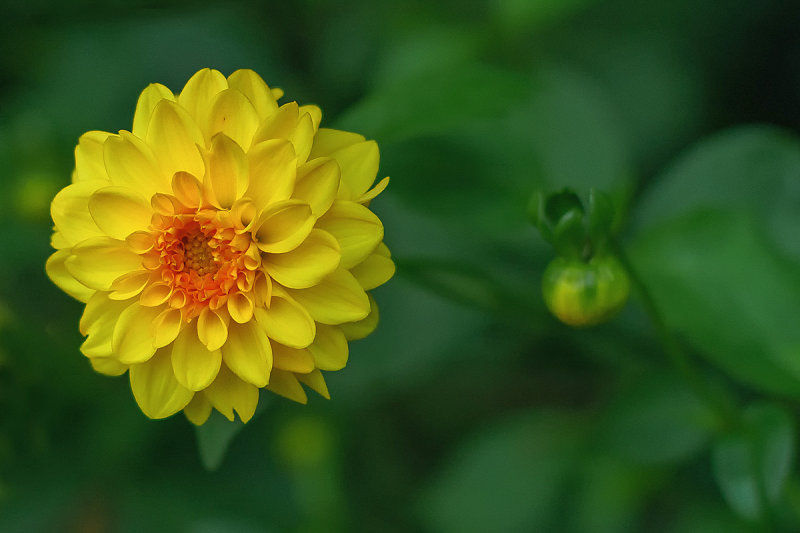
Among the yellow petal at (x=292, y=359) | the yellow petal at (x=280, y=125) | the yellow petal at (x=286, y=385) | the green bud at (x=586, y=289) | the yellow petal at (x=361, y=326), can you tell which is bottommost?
the green bud at (x=586, y=289)

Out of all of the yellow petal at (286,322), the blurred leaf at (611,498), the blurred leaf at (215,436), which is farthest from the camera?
the blurred leaf at (611,498)

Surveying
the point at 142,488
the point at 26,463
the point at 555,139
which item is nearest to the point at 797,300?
the point at 555,139

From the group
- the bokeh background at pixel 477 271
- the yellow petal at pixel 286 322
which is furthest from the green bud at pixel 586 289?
the yellow petal at pixel 286 322

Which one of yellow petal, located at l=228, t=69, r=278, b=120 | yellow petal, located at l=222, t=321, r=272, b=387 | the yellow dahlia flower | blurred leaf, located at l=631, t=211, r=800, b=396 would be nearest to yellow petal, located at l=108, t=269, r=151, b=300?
the yellow dahlia flower

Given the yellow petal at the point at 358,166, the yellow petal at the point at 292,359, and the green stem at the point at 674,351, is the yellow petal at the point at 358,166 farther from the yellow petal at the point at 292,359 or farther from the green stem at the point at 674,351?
the green stem at the point at 674,351

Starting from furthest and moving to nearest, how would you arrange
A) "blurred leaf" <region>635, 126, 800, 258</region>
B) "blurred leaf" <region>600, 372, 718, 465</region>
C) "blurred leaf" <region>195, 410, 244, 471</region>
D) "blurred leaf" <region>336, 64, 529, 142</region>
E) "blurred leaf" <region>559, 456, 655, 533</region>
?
"blurred leaf" <region>559, 456, 655, 533</region>
"blurred leaf" <region>635, 126, 800, 258</region>
"blurred leaf" <region>600, 372, 718, 465</region>
"blurred leaf" <region>336, 64, 529, 142</region>
"blurred leaf" <region>195, 410, 244, 471</region>

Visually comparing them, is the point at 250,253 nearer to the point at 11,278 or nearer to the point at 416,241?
the point at 416,241

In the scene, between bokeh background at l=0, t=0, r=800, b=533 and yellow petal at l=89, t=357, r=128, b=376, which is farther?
bokeh background at l=0, t=0, r=800, b=533

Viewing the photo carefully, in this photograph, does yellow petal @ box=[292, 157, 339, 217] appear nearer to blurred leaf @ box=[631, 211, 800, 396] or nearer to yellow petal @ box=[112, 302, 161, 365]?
yellow petal @ box=[112, 302, 161, 365]
